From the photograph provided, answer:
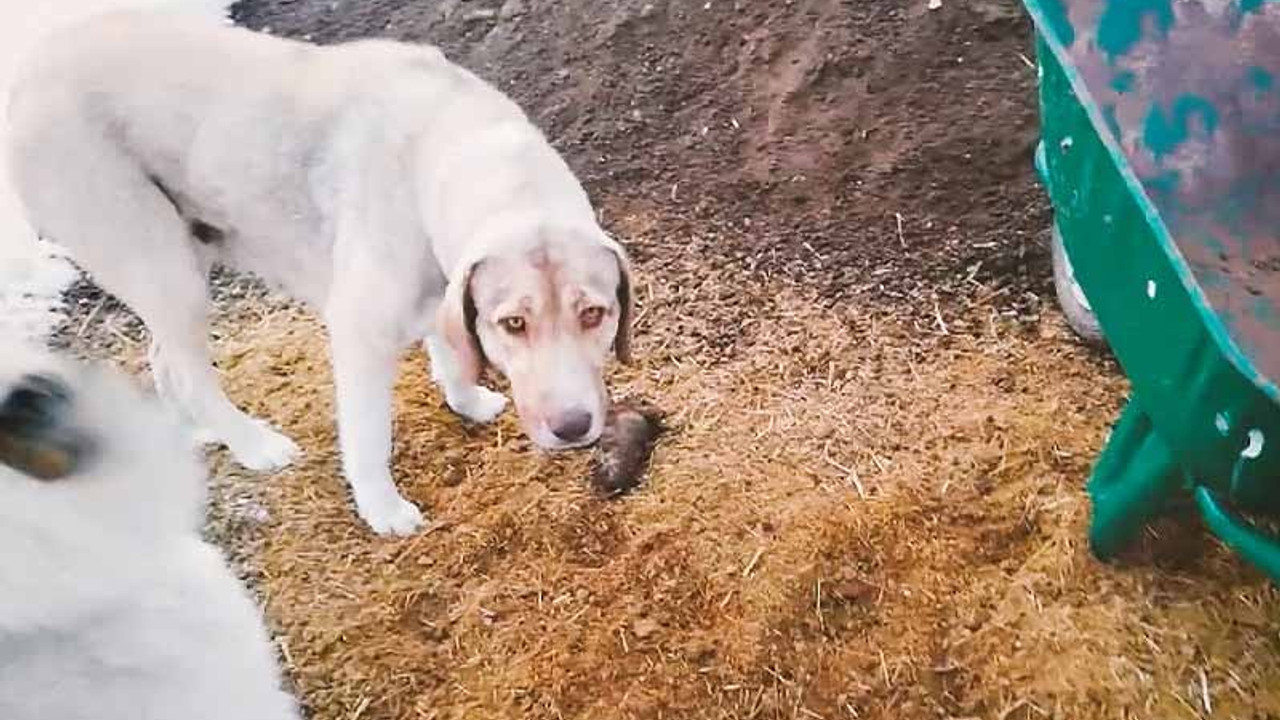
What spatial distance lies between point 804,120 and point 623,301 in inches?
53.8

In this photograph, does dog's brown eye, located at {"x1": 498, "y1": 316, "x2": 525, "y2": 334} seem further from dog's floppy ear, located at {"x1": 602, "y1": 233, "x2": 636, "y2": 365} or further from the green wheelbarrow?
the green wheelbarrow

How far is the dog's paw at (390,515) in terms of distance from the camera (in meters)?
3.09

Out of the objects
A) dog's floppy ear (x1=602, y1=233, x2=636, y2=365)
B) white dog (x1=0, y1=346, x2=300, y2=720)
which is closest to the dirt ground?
dog's floppy ear (x1=602, y1=233, x2=636, y2=365)

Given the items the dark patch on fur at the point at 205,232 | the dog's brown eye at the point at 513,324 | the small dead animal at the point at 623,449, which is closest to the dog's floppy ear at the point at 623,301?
the dog's brown eye at the point at 513,324

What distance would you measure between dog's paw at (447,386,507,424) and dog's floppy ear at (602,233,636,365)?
0.57 metres

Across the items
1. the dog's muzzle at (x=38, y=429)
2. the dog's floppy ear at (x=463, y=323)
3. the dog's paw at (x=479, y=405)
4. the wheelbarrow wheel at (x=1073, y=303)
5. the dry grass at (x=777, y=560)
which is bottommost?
the dry grass at (x=777, y=560)

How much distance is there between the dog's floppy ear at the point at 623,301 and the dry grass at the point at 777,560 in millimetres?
461

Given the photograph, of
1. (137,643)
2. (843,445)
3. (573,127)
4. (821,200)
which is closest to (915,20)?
(821,200)

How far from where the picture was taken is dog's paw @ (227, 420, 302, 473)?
3.28 m

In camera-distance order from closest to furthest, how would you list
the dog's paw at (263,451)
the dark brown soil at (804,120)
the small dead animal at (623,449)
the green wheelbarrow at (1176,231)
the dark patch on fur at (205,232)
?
the green wheelbarrow at (1176,231) < the dark patch on fur at (205,232) < the small dead animal at (623,449) < the dog's paw at (263,451) < the dark brown soil at (804,120)

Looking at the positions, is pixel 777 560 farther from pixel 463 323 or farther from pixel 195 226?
pixel 195 226

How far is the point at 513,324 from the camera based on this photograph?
8.46ft

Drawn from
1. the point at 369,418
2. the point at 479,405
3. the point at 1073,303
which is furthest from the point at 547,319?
the point at 1073,303

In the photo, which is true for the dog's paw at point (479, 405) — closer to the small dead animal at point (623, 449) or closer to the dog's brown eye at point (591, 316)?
the small dead animal at point (623, 449)
